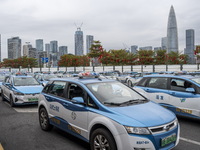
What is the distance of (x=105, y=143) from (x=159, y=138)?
0.93 metres

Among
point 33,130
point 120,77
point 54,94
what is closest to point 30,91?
point 33,130

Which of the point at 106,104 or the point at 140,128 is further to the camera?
the point at 106,104

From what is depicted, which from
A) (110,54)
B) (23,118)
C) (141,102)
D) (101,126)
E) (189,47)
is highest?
(189,47)

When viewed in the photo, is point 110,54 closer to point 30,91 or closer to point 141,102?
point 30,91

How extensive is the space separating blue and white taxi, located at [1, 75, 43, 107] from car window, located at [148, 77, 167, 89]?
16.5ft

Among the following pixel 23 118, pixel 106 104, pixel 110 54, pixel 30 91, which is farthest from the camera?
pixel 110 54

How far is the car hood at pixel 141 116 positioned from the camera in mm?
3562

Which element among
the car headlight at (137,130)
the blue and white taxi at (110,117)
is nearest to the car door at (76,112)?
the blue and white taxi at (110,117)

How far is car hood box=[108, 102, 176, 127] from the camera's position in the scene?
3.56 meters

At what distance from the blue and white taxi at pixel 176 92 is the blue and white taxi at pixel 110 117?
2.23m

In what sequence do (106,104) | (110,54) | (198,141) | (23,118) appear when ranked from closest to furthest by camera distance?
1. (106,104)
2. (198,141)
3. (23,118)
4. (110,54)

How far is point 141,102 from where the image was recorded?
4.53 metres

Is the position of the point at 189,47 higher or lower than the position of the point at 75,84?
higher

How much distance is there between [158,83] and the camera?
7449mm
